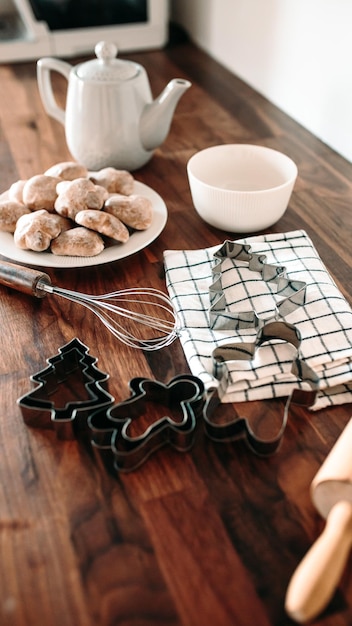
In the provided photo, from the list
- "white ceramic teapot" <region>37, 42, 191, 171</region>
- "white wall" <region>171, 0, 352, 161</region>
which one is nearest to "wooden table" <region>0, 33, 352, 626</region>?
"white ceramic teapot" <region>37, 42, 191, 171</region>

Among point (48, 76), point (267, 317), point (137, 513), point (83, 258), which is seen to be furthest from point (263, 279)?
point (48, 76)

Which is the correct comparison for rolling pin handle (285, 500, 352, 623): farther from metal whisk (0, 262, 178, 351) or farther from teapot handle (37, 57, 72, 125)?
teapot handle (37, 57, 72, 125)

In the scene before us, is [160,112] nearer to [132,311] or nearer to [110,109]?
[110,109]

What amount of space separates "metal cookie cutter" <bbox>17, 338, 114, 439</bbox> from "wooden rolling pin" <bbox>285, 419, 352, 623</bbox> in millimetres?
199

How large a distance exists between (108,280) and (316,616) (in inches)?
17.3

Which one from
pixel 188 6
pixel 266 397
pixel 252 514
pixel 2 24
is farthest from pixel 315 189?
pixel 2 24

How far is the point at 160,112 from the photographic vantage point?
2.88 ft

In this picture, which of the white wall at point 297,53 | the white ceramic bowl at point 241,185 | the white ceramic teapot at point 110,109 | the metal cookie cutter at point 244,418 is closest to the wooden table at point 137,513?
the metal cookie cutter at point 244,418

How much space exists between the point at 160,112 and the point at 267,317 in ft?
1.33

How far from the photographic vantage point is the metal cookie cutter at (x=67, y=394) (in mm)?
524

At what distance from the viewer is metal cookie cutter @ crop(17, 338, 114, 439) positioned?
0.52 meters

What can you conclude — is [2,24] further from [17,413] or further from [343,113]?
[17,413]

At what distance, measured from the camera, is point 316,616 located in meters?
0.41

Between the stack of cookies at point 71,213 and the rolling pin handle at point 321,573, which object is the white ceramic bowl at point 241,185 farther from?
the rolling pin handle at point 321,573
